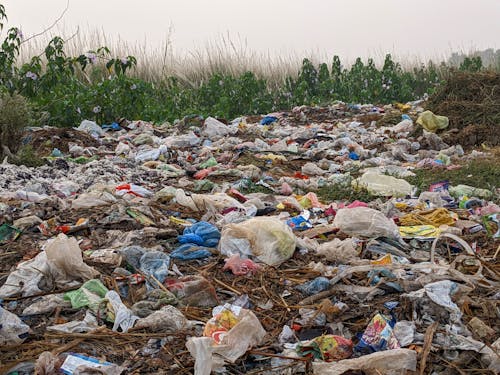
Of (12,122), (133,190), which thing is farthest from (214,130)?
(133,190)

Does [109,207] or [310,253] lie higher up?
[109,207]

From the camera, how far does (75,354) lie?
2488mm

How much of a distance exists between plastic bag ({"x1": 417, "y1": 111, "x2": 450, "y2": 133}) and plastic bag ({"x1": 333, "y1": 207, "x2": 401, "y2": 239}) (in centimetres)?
463

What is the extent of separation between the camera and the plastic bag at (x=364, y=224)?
387cm

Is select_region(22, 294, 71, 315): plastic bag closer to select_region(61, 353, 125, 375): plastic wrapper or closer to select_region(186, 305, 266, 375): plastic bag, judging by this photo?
select_region(61, 353, 125, 375): plastic wrapper

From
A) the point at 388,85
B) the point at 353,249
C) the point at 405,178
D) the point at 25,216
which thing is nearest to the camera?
the point at 353,249

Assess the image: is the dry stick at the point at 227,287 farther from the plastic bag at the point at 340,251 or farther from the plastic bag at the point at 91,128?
the plastic bag at the point at 91,128

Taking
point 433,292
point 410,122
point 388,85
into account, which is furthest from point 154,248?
point 388,85

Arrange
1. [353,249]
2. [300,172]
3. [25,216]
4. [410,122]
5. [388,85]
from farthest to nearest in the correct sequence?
[388,85], [410,122], [300,172], [25,216], [353,249]

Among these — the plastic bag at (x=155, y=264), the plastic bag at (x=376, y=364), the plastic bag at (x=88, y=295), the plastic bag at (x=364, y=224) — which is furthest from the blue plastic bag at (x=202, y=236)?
the plastic bag at (x=376, y=364)

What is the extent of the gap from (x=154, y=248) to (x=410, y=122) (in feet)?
20.2

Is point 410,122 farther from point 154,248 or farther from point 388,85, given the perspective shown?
point 154,248

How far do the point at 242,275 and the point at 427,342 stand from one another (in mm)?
1062

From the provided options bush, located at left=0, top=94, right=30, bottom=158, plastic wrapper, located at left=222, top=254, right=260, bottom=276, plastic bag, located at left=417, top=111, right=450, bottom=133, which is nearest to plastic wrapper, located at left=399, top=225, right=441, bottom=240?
plastic wrapper, located at left=222, top=254, right=260, bottom=276
